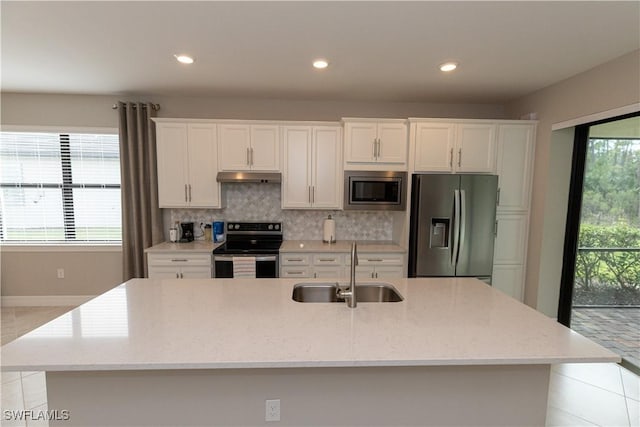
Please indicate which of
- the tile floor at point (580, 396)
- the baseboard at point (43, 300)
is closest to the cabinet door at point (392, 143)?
the tile floor at point (580, 396)

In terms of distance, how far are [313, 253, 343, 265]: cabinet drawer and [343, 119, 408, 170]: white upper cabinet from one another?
3.58 ft

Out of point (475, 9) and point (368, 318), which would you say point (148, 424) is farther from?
point (475, 9)

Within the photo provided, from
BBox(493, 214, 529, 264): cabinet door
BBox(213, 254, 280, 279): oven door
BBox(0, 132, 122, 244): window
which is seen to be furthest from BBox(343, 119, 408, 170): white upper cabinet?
BBox(0, 132, 122, 244): window

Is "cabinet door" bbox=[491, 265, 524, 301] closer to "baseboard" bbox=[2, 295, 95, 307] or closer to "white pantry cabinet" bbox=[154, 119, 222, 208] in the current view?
"white pantry cabinet" bbox=[154, 119, 222, 208]

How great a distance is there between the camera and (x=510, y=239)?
11.5 feet

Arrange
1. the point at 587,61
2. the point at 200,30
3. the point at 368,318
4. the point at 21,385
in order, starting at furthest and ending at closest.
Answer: the point at 587,61
the point at 21,385
the point at 200,30
the point at 368,318

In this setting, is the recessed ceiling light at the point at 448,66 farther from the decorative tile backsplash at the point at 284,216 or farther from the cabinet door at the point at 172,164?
the cabinet door at the point at 172,164

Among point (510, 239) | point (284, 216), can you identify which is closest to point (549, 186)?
→ point (510, 239)

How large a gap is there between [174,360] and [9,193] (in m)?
4.36

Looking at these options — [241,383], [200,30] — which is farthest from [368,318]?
[200,30]

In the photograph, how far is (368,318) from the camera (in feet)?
5.28

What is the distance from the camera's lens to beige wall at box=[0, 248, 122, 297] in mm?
3893

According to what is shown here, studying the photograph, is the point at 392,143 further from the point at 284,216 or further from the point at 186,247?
the point at 186,247

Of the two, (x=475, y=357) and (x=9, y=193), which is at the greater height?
(x=9, y=193)
